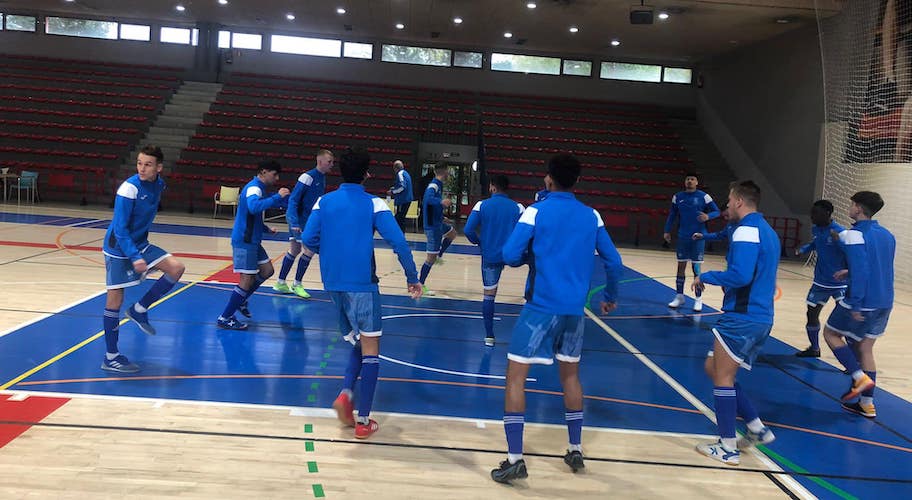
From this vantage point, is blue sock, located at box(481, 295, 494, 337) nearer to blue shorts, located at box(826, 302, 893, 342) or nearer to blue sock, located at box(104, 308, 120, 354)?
blue shorts, located at box(826, 302, 893, 342)

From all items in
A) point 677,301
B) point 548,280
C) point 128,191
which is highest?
point 128,191

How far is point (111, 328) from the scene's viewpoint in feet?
15.9

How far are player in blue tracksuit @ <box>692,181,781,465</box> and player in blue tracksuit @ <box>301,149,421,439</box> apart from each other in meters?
1.86

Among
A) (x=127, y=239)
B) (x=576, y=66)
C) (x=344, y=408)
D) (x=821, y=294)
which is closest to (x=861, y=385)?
(x=821, y=294)

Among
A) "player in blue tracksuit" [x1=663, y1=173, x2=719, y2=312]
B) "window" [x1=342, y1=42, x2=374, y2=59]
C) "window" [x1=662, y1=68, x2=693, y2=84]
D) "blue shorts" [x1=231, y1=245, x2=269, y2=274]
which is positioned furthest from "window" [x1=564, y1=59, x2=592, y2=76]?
"blue shorts" [x1=231, y1=245, x2=269, y2=274]

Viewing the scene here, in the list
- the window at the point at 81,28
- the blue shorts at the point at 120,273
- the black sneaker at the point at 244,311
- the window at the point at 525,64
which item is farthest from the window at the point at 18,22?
the blue shorts at the point at 120,273

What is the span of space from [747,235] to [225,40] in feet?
79.4

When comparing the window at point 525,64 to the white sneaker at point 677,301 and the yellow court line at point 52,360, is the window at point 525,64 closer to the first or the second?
the white sneaker at point 677,301

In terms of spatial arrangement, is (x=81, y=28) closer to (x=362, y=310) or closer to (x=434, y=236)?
(x=434, y=236)

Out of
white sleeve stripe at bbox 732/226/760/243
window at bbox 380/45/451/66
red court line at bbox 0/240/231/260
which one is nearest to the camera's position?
white sleeve stripe at bbox 732/226/760/243

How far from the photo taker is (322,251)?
3.90 metres

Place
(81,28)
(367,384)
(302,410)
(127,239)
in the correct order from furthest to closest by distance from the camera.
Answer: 1. (81,28)
2. (127,239)
3. (302,410)
4. (367,384)

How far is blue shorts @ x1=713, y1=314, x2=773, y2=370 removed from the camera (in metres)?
3.84

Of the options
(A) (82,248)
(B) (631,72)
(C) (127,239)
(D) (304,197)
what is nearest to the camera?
(C) (127,239)
